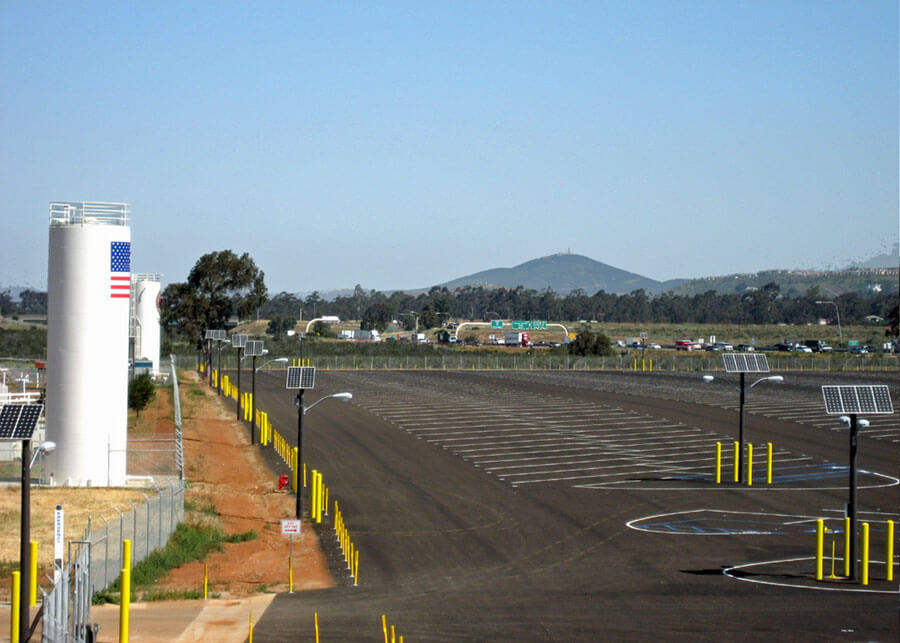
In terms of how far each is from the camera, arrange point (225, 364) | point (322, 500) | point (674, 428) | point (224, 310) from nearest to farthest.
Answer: point (322, 500) < point (674, 428) < point (224, 310) < point (225, 364)

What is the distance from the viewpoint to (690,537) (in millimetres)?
26766

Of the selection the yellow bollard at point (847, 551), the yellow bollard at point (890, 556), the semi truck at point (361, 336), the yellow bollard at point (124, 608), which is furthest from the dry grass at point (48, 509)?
the semi truck at point (361, 336)

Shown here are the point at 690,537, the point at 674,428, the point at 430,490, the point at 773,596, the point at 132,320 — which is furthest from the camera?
the point at 132,320

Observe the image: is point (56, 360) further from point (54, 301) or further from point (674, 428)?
point (674, 428)

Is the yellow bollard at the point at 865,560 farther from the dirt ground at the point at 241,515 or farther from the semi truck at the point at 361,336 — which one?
the semi truck at the point at 361,336

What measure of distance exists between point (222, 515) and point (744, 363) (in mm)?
18963

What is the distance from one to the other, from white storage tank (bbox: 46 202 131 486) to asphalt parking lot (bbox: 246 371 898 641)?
779 cm

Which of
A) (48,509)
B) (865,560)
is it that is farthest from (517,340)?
(865,560)

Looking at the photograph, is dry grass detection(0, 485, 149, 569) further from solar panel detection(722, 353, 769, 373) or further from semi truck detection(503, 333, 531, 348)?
semi truck detection(503, 333, 531, 348)

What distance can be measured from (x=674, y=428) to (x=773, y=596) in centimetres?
3278

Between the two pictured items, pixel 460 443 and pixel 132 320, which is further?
pixel 132 320

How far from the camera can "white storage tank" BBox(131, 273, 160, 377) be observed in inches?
3260

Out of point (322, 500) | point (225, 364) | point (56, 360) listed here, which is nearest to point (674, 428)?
point (322, 500)

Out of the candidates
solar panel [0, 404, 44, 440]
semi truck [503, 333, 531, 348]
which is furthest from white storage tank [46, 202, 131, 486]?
semi truck [503, 333, 531, 348]
